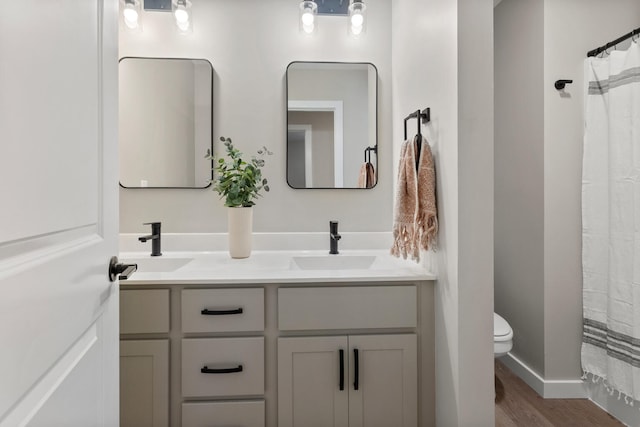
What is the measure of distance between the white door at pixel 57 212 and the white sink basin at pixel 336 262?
41.0 inches

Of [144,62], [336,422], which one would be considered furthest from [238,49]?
[336,422]

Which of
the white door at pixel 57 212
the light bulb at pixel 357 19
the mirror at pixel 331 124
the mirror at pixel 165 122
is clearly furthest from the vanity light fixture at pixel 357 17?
the white door at pixel 57 212

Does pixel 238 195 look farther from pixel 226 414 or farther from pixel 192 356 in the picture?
pixel 226 414

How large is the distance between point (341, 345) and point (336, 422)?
0.31m

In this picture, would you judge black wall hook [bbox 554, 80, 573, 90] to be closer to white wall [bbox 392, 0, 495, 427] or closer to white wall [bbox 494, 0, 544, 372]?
white wall [bbox 494, 0, 544, 372]

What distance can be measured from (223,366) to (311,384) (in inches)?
14.1

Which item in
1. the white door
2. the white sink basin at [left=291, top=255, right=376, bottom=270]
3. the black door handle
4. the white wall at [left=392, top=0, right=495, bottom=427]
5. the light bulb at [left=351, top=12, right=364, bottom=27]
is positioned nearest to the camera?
the white door

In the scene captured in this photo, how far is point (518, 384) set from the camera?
78.7 inches

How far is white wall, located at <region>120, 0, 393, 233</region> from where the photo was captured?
1.88 meters

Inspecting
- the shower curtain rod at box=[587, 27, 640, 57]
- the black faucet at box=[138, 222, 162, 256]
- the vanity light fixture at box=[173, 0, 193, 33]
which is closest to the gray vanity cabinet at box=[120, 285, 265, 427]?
the black faucet at box=[138, 222, 162, 256]

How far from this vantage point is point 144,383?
1.29 metres

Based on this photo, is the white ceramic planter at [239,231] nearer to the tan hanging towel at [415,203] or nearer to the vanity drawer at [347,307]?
the vanity drawer at [347,307]

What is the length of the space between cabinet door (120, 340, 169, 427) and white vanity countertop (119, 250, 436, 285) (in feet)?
0.86

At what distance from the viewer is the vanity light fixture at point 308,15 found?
1.87 metres
